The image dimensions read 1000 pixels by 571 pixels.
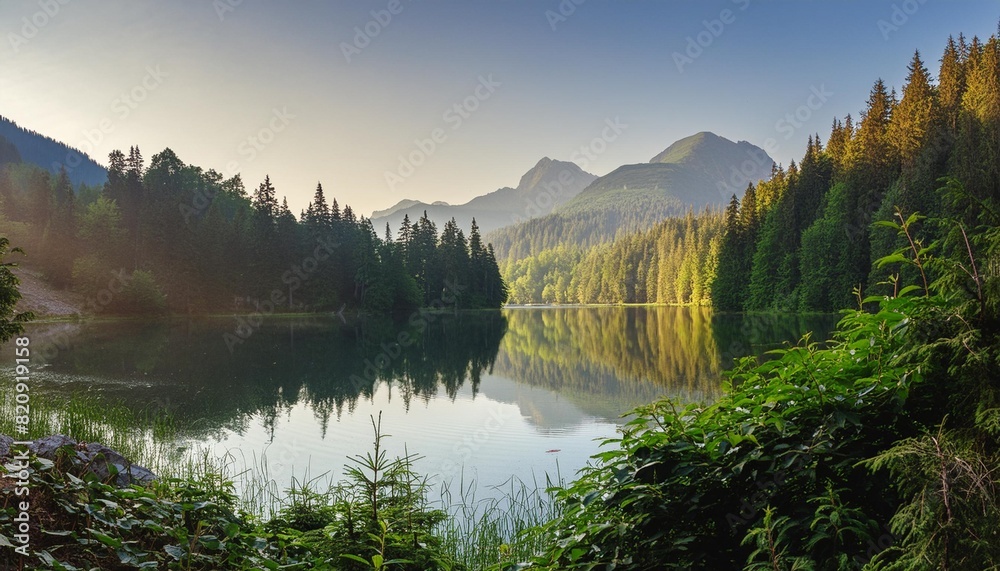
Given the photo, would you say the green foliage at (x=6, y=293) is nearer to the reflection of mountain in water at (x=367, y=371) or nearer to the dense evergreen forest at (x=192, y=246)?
the reflection of mountain in water at (x=367, y=371)

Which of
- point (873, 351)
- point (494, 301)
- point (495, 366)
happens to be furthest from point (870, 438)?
point (494, 301)

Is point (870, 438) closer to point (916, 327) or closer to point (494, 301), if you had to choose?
point (916, 327)

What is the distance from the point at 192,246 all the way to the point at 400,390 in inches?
2302

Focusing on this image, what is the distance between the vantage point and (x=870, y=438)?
2150 mm

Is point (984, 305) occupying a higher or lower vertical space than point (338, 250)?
lower

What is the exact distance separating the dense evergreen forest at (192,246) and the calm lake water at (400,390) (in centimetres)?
3078

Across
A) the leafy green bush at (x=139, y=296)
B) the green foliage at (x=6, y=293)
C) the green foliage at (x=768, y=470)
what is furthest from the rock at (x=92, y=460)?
the leafy green bush at (x=139, y=296)

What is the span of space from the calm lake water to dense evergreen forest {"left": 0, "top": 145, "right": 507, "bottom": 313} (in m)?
30.8

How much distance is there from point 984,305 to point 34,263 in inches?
3261

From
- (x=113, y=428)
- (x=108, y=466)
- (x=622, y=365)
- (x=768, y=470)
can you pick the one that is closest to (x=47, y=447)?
(x=108, y=466)

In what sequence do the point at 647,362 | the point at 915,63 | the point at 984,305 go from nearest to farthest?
the point at 984,305
the point at 647,362
the point at 915,63

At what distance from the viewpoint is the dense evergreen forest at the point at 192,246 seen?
62656 millimetres

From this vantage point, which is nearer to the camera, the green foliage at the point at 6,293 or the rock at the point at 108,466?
the rock at the point at 108,466

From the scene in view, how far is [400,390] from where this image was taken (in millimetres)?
19453
